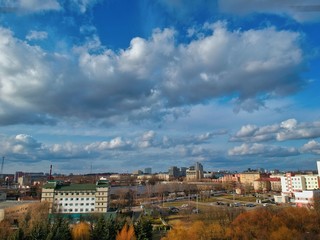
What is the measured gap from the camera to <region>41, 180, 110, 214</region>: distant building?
28.6 metres

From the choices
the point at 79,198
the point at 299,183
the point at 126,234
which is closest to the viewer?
the point at 126,234

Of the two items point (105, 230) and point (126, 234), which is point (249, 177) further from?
point (126, 234)

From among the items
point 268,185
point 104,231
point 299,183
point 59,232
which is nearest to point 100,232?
point 104,231

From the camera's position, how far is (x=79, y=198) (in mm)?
28859

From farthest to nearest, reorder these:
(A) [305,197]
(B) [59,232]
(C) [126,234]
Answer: (A) [305,197] < (C) [126,234] < (B) [59,232]

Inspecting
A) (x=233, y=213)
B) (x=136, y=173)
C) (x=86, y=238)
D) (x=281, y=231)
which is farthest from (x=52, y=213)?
(x=136, y=173)

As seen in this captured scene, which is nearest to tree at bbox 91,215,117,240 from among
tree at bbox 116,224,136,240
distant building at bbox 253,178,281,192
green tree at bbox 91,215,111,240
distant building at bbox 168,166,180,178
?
green tree at bbox 91,215,111,240

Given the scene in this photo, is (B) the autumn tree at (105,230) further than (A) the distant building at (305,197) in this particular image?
No

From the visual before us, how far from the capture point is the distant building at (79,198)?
93.9 feet

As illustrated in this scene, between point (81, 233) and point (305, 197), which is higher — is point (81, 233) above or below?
below

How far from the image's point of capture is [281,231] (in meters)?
16.0

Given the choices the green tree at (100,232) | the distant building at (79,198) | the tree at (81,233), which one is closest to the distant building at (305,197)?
the distant building at (79,198)

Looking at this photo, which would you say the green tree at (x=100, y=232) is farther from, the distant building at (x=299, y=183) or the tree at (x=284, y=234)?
the distant building at (x=299, y=183)

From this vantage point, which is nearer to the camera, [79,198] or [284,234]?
[284,234]
